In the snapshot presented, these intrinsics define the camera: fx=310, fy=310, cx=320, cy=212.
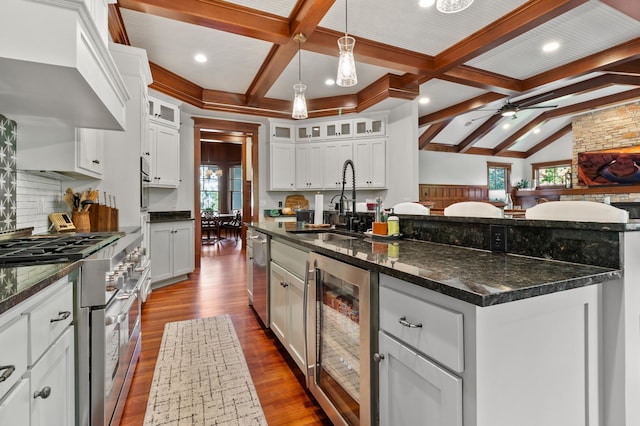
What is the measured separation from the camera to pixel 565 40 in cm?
400

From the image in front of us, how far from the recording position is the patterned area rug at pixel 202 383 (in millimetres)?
1633

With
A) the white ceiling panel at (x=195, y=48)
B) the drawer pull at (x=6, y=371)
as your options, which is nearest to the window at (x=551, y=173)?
the white ceiling panel at (x=195, y=48)

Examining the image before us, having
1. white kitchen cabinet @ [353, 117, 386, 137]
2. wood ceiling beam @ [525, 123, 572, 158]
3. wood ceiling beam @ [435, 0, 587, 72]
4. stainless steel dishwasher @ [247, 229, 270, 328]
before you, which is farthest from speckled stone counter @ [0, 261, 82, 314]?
wood ceiling beam @ [525, 123, 572, 158]

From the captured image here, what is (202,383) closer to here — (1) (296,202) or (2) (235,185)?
(1) (296,202)

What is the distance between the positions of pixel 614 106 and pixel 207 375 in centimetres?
1064

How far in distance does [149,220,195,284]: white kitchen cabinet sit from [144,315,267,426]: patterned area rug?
171cm

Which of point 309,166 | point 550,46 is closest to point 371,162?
point 309,166

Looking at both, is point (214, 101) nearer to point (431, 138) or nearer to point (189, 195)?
point (189, 195)

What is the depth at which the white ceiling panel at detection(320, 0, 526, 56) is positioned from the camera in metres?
3.11

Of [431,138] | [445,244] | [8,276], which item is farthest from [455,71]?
[8,276]

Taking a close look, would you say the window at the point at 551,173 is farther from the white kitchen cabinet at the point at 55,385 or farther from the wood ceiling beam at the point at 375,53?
the white kitchen cabinet at the point at 55,385

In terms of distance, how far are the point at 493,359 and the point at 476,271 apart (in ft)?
0.98

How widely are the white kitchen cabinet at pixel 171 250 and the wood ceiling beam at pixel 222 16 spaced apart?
2.48 meters

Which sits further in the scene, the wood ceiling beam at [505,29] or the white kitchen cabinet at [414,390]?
the wood ceiling beam at [505,29]
